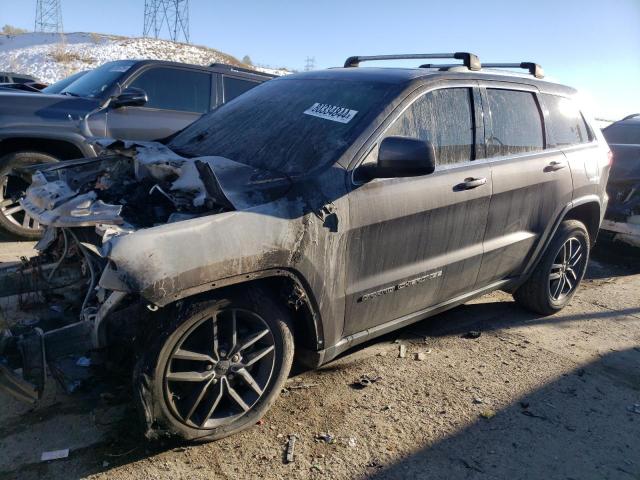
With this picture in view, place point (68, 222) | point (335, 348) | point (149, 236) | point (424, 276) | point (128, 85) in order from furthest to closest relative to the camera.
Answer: point (128, 85) < point (424, 276) < point (335, 348) < point (68, 222) < point (149, 236)

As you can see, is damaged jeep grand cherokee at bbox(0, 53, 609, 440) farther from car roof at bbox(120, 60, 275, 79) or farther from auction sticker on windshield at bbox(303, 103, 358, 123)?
car roof at bbox(120, 60, 275, 79)

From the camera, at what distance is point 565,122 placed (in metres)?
4.35

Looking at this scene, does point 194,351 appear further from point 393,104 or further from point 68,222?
point 393,104

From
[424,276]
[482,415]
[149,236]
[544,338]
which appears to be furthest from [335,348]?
[544,338]

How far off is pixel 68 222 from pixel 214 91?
4322 mm

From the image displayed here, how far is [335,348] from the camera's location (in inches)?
116

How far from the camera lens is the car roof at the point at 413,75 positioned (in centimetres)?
324

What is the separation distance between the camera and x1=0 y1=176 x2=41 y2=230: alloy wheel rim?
5.00 m

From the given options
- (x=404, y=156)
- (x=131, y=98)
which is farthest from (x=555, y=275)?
(x=131, y=98)

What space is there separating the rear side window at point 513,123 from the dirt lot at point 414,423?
1.51m

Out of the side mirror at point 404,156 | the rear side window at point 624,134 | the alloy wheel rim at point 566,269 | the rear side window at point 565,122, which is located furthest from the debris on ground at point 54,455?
the rear side window at point 624,134

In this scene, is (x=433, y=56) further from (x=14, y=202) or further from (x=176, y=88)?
(x=14, y=202)

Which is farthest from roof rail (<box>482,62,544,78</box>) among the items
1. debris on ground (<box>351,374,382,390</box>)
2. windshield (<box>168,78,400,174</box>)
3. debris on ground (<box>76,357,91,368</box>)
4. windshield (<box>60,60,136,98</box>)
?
windshield (<box>60,60,136,98</box>)

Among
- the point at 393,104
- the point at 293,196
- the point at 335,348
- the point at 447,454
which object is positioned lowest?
the point at 447,454
